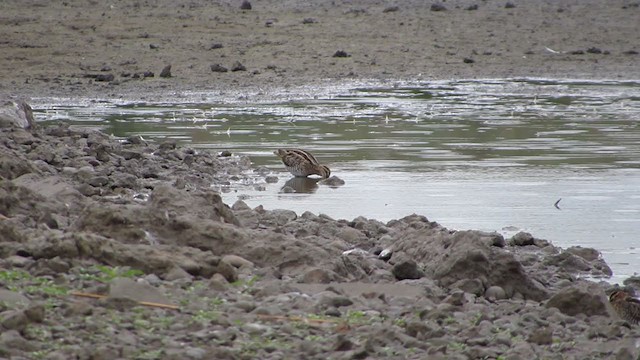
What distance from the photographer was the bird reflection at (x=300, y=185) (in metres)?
12.7

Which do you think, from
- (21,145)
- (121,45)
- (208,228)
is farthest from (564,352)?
(121,45)

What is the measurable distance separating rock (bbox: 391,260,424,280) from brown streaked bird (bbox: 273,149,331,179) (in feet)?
15.1

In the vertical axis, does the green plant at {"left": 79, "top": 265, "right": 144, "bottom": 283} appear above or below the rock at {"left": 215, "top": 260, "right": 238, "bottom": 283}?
above

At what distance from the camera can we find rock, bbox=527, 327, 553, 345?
6.82 meters

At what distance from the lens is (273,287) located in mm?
7301

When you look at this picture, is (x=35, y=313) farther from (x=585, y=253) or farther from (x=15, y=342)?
(x=585, y=253)

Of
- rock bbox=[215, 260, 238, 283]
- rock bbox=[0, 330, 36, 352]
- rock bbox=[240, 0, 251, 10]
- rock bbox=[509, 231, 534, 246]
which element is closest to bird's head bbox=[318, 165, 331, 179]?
rock bbox=[509, 231, 534, 246]

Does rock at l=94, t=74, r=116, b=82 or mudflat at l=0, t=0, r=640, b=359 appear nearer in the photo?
mudflat at l=0, t=0, r=640, b=359

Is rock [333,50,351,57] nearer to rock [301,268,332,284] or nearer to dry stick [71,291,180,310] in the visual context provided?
rock [301,268,332,284]

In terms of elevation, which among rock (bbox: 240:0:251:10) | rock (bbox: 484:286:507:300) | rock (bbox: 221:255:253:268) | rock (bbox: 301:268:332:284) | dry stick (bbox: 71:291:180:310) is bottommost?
rock (bbox: 484:286:507:300)

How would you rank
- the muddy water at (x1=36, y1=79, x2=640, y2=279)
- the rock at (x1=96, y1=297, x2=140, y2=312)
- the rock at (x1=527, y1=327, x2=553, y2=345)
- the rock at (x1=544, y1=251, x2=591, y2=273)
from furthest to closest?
the muddy water at (x1=36, y1=79, x2=640, y2=279) → the rock at (x1=544, y1=251, x2=591, y2=273) → the rock at (x1=527, y1=327, x2=553, y2=345) → the rock at (x1=96, y1=297, x2=140, y2=312)

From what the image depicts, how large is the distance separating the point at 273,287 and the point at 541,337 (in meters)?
1.42

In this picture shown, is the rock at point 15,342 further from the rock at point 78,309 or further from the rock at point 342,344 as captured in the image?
the rock at point 342,344

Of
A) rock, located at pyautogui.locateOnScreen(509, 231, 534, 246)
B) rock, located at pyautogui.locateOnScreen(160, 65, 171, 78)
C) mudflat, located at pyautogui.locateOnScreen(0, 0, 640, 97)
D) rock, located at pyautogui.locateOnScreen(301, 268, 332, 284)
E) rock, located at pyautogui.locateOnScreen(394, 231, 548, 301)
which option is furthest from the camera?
mudflat, located at pyautogui.locateOnScreen(0, 0, 640, 97)
